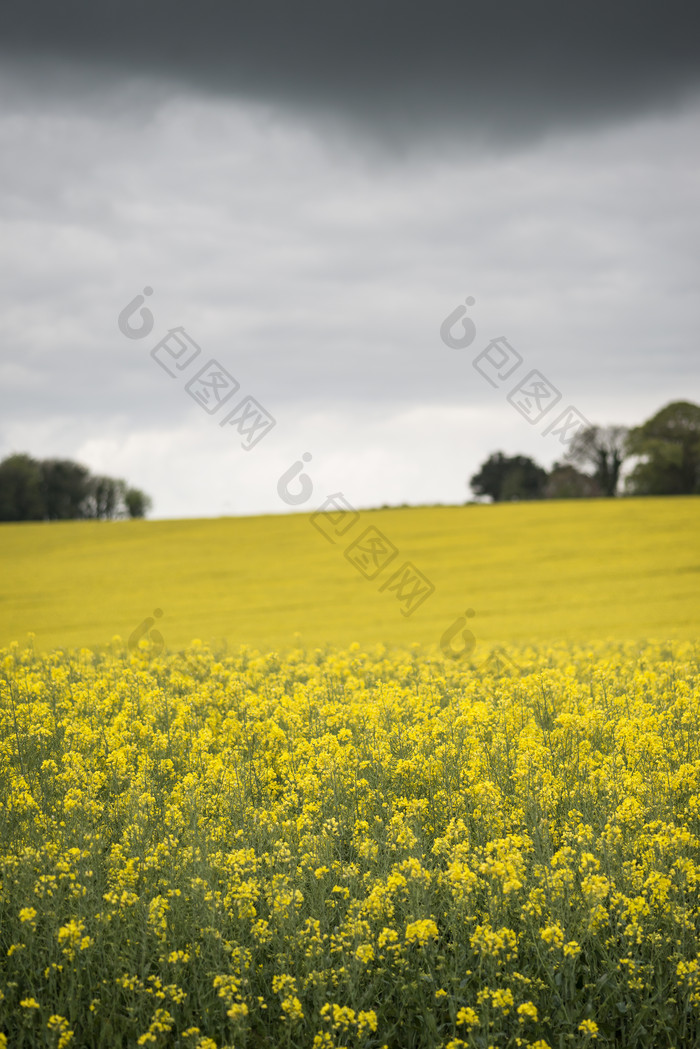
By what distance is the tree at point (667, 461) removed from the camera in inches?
1916

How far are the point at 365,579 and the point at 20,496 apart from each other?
35.0 m

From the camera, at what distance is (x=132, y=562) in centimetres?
2989

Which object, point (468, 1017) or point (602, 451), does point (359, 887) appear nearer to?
point (468, 1017)

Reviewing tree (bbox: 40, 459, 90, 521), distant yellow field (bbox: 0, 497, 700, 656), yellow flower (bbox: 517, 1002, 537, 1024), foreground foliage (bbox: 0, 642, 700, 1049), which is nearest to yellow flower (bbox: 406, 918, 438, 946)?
foreground foliage (bbox: 0, 642, 700, 1049)

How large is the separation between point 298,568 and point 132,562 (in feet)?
22.3

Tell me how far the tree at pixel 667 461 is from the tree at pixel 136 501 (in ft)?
131

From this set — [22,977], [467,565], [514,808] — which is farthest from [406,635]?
[22,977]

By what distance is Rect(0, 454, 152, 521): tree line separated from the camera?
52.7 m

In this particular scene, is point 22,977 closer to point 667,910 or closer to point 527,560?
point 667,910

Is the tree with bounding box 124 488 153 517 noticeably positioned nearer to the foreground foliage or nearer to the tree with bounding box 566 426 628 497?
the tree with bounding box 566 426 628 497

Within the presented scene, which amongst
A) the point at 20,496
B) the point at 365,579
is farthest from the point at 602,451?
the point at 20,496

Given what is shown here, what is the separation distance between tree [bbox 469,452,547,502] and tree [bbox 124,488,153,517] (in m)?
28.0

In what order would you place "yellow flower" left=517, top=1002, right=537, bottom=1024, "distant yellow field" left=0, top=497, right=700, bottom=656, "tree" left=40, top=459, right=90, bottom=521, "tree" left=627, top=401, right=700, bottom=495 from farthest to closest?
"tree" left=40, top=459, right=90, bottom=521, "tree" left=627, top=401, right=700, bottom=495, "distant yellow field" left=0, top=497, right=700, bottom=656, "yellow flower" left=517, top=1002, right=537, bottom=1024

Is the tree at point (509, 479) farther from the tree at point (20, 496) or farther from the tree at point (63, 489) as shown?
the tree at point (20, 496)
